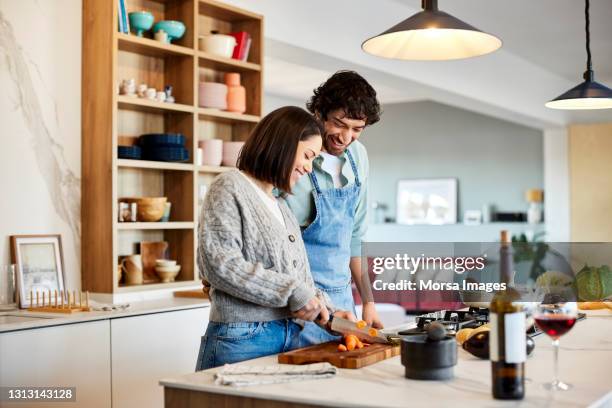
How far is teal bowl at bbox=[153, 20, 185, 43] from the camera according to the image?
4070 millimetres

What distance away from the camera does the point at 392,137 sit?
1220 cm

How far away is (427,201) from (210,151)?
7.78 metres

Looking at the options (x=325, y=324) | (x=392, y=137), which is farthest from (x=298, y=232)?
(x=392, y=137)

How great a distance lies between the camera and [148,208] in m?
4.02

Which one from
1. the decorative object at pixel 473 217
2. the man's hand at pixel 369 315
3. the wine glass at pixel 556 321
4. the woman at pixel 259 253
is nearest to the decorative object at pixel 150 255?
the man's hand at pixel 369 315

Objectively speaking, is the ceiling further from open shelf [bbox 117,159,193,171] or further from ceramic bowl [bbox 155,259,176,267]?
ceramic bowl [bbox 155,259,176,267]

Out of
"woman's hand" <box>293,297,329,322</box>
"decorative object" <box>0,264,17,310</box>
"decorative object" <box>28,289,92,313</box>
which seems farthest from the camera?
"decorative object" <box>0,264,17,310</box>

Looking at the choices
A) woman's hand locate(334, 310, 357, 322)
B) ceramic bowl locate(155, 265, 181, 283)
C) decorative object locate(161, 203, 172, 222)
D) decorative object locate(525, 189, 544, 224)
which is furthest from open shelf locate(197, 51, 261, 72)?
decorative object locate(525, 189, 544, 224)

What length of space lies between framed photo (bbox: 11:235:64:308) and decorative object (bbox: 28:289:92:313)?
0.02 metres

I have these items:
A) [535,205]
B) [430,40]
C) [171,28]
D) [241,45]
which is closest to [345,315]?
[430,40]

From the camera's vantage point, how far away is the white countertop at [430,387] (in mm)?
1611

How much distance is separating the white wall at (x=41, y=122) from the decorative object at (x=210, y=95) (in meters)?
0.71

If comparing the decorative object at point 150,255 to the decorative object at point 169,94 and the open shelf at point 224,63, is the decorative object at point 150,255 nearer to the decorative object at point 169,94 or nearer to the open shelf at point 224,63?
the decorative object at point 169,94

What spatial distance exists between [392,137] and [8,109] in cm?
908
